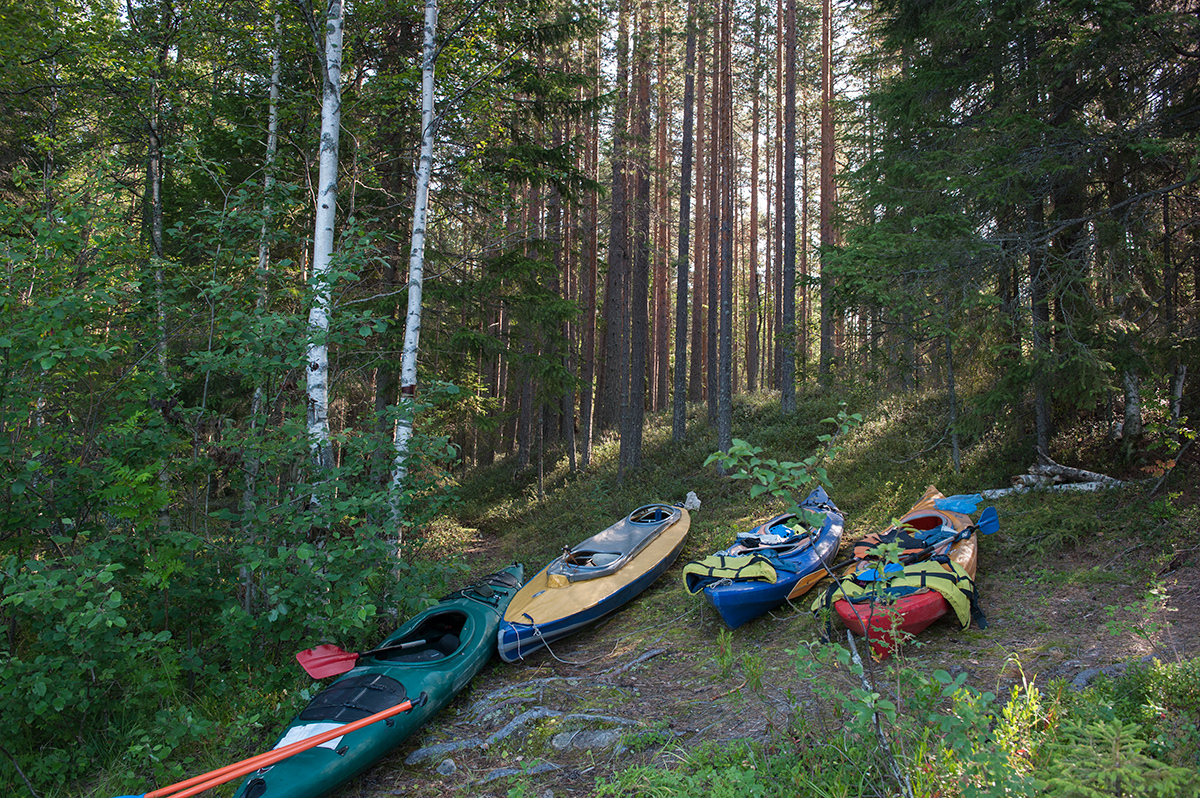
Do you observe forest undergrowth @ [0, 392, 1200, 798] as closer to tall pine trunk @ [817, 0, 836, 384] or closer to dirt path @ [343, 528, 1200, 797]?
dirt path @ [343, 528, 1200, 797]

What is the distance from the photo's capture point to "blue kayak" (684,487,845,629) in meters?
5.94

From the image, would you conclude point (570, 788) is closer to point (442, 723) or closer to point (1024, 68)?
point (442, 723)

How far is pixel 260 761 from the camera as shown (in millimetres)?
3584

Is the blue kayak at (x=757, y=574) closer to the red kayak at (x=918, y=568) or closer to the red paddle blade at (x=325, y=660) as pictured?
the red kayak at (x=918, y=568)

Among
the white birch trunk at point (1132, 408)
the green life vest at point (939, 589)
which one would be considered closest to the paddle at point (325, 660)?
the green life vest at point (939, 589)

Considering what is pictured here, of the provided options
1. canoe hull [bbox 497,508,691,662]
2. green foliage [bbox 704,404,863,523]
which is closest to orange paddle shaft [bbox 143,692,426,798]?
canoe hull [bbox 497,508,691,662]

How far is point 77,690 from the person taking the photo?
3.95 metres

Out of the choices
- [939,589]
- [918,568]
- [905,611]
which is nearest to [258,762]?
[905,611]

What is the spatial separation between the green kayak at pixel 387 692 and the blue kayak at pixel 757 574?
2245 millimetres

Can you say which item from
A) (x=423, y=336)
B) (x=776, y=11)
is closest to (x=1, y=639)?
(x=423, y=336)

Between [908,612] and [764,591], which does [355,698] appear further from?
[908,612]

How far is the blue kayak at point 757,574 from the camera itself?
5.94m

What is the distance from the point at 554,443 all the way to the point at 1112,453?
13.6 meters

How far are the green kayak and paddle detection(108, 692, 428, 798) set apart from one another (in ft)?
0.18
